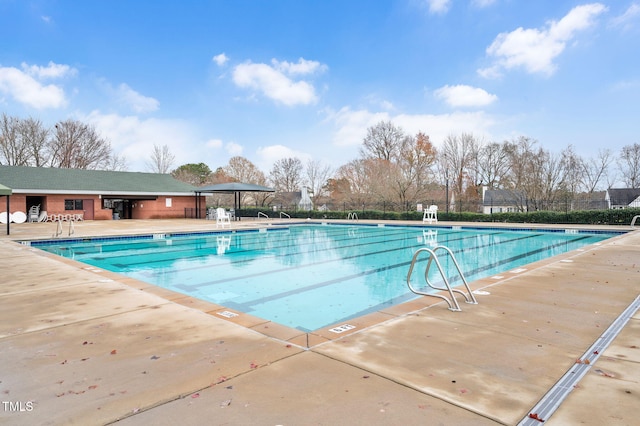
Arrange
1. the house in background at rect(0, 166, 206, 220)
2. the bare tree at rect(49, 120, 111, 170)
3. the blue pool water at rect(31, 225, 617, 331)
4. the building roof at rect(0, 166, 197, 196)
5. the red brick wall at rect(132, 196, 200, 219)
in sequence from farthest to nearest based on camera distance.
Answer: the bare tree at rect(49, 120, 111, 170) < the red brick wall at rect(132, 196, 200, 219) < the house in background at rect(0, 166, 206, 220) < the building roof at rect(0, 166, 197, 196) < the blue pool water at rect(31, 225, 617, 331)

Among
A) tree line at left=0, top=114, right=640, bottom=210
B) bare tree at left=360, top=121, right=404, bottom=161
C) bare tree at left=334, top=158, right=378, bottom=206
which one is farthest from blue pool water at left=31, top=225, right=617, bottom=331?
bare tree at left=360, top=121, right=404, bottom=161

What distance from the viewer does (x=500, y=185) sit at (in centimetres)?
3269

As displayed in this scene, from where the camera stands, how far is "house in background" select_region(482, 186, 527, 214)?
26.6 meters

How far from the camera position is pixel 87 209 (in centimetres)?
2342

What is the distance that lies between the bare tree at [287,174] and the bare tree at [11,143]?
2119cm

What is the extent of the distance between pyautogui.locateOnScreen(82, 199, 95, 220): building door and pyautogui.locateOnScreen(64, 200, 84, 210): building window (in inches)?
6.5

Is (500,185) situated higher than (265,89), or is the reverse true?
(265,89)

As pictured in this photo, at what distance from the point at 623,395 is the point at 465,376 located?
0.81 meters

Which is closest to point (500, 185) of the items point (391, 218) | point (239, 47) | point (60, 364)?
point (391, 218)

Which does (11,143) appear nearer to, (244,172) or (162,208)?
(162,208)

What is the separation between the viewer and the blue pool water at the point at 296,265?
5.46 m

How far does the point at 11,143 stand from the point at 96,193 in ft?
41.5

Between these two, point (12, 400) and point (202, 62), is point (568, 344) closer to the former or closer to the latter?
point (12, 400)

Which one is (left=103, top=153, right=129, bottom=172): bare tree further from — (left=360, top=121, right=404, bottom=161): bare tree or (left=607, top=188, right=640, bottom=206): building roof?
(left=607, top=188, right=640, bottom=206): building roof
